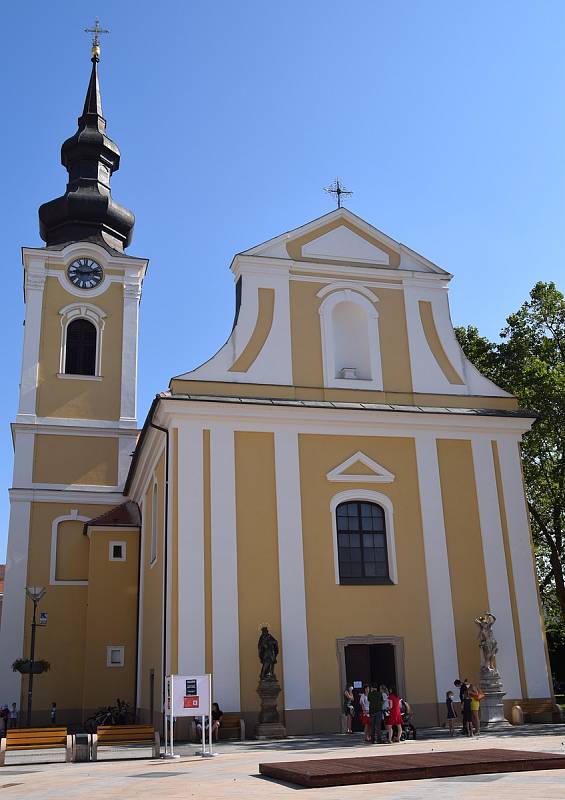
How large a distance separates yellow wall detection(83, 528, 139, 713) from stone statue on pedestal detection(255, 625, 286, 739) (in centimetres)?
990

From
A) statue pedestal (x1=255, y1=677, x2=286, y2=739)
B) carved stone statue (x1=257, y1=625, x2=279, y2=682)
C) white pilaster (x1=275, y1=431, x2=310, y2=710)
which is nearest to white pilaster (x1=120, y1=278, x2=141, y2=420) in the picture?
white pilaster (x1=275, y1=431, x2=310, y2=710)

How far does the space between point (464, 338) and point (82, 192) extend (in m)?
16.8

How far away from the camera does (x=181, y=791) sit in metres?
10.0

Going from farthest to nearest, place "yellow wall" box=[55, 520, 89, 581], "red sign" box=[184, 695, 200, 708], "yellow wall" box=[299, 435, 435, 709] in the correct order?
1. "yellow wall" box=[55, 520, 89, 581]
2. "yellow wall" box=[299, 435, 435, 709]
3. "red sign" box=[184, 695, 200, 708]

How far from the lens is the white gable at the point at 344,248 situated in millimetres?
22688

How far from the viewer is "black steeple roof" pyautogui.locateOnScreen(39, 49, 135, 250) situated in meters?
34.8

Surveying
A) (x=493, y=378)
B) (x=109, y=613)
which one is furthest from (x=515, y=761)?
(x=493, y=378)

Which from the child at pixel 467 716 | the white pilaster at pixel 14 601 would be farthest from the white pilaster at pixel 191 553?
the white pilaster at pixel 14 601

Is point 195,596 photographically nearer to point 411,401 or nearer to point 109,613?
point 411,401

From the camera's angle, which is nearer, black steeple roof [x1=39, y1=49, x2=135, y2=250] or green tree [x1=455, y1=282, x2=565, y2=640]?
green tree [x1=455, y1=282, x2=565, y2=640]

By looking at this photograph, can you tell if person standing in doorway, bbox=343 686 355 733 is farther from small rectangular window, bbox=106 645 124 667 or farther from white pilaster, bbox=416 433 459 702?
small rectangular window, bbox=106 645 124 667

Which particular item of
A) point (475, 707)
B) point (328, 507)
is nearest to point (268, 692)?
point (475, 707)

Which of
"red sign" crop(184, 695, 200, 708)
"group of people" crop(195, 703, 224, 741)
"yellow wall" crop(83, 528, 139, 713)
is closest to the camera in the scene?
"red sign" crop(184, 695, 200, 708)

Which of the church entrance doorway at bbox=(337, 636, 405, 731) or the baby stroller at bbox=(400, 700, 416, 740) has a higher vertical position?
the church entrance doorway at bbox=(337, 636, 405, 731)
